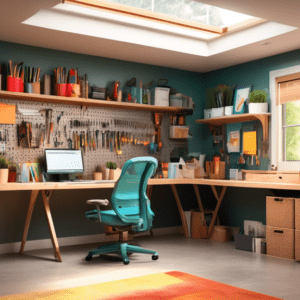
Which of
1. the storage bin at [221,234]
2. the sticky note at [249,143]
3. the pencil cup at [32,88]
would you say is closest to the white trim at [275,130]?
the sticky note at [249,143]

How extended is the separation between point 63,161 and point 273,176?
239 cm

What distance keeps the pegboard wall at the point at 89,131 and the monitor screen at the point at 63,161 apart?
0.72 ft

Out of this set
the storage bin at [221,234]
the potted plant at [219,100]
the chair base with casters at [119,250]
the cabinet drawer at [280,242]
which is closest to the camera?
the chair base with casters at [119,250]

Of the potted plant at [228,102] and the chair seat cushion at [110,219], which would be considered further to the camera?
the potted plant at [228,102]

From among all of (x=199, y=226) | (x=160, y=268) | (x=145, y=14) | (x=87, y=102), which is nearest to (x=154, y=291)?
(x=160, y=268)

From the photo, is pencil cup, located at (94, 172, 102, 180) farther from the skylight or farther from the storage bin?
the skylight

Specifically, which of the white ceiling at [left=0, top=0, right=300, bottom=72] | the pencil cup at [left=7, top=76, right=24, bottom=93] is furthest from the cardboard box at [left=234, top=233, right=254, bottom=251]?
the pencil cup at [left=7, top=76, right=24, bottom=93]

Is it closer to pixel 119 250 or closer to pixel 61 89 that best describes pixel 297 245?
pixel 119 250

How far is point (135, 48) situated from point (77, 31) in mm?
867

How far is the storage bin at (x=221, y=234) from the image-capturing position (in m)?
5.76

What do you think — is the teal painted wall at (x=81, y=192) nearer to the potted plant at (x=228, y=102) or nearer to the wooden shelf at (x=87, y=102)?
the wooden shelf at (x=87, y=102)

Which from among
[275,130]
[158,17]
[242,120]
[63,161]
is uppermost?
[158,17]

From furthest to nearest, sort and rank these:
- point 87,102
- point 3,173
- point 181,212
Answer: point 181,212
point 87,102
point 3,173

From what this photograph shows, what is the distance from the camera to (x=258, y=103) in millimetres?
5562
